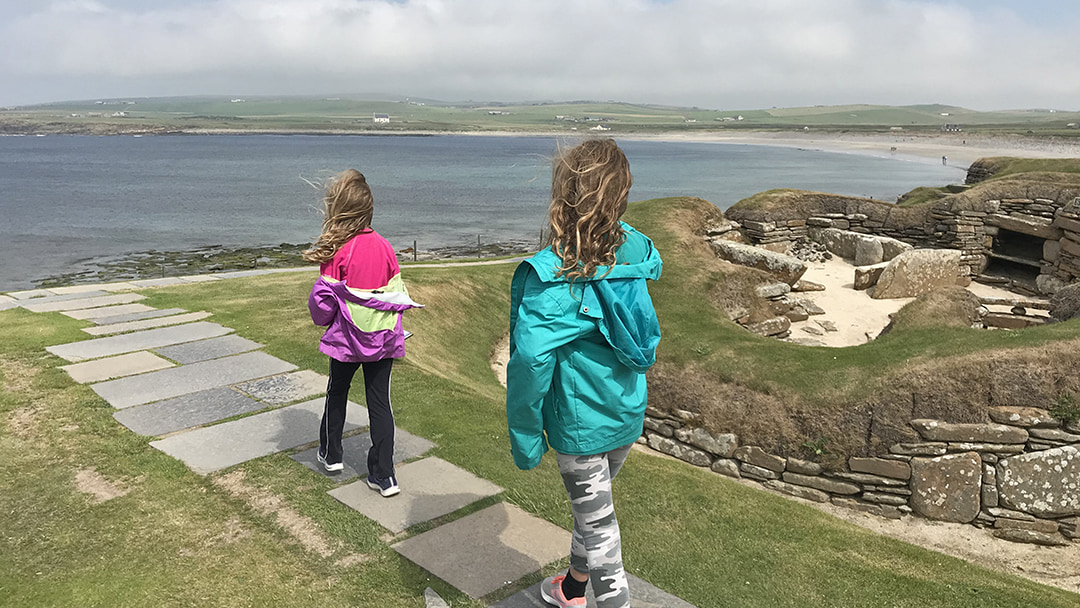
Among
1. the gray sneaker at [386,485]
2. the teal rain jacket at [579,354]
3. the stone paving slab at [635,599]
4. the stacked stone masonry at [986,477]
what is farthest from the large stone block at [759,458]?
the teal rain jacket at [579,354]

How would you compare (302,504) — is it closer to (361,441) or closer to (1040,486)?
(361,441)

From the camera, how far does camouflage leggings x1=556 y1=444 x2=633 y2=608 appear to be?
3.55 meters

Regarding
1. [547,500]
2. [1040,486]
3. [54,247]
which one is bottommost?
[54,247]

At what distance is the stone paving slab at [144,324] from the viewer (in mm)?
9922

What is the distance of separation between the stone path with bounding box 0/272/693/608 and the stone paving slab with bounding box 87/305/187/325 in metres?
0.03

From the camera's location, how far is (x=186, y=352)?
902cm

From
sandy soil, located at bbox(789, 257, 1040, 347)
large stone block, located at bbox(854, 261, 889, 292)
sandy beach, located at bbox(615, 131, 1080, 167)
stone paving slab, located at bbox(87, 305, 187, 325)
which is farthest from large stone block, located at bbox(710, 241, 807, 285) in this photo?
sandy beach, located at bbox(615, 131, 1080, 167)

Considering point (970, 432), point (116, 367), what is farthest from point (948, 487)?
point (116, 367)

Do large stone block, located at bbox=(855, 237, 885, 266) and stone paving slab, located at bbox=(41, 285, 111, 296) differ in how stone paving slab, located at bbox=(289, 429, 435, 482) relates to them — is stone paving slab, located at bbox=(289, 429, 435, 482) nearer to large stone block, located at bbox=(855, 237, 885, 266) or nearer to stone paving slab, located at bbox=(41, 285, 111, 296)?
stone paving slab, located at bbox=(41, 285, 111, 296)

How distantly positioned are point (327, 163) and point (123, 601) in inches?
4695

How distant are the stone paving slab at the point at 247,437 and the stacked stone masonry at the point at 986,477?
591 centimetres

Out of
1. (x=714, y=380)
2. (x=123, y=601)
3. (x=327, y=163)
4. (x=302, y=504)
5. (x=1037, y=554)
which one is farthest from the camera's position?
(x=327, y=163)

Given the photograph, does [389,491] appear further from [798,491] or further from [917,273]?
[917,273]

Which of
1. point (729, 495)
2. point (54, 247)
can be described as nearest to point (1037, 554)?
point (729, 495)
